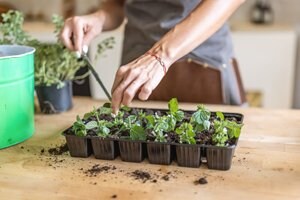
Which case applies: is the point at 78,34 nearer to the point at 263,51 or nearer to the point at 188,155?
the point at 188,155

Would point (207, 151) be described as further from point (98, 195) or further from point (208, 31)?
point (208, 31)

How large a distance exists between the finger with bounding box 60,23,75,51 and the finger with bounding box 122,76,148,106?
0.97ft

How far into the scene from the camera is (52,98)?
4.09 feet

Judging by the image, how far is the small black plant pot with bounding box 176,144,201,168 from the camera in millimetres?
888

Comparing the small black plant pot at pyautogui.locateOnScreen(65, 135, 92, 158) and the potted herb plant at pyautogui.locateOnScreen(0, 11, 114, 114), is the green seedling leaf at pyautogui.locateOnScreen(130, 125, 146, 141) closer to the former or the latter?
the small black plant pot at pyautogui.locateOnScreen(65, 135, 92, 158)

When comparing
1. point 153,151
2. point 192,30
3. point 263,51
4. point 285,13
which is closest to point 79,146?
point 153,151

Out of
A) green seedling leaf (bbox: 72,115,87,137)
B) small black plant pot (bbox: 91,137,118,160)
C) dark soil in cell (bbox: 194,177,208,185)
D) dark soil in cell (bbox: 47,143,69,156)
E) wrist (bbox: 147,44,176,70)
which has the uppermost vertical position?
wrist (bbox: 147,44,176,70)

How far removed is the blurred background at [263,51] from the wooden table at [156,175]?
1.55 metres

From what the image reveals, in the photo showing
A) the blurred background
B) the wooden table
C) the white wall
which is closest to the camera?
the wooden table

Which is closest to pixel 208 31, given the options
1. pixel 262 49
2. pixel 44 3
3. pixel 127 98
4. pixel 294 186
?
pixel 127 98

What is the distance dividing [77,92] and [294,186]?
82.3 inches

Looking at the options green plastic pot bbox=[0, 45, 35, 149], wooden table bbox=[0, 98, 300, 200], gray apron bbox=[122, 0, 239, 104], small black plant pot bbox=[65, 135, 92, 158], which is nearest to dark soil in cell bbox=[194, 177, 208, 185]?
wooden table bbox=[0, 98, 300, 200]

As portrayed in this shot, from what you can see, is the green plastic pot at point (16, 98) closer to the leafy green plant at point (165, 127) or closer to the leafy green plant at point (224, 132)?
the leafy green plant at point (165, 127)

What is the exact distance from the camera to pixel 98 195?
802 millimetres
